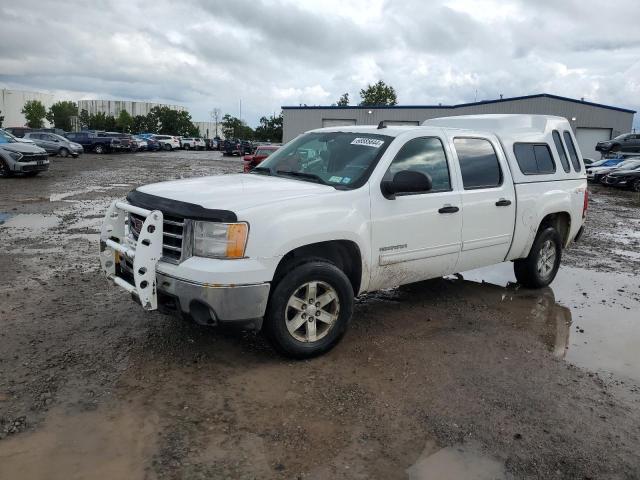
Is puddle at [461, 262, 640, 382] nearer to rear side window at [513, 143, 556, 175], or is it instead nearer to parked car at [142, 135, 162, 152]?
rear side window at [513, 143, 556, 175]

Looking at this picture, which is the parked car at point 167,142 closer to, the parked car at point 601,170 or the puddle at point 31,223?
the parked car at point 601,170

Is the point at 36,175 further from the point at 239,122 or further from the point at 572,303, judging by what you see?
the point at 239,122

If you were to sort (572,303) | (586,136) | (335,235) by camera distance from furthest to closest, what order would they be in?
(586,136) < (572,303) < (335,235)

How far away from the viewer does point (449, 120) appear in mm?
6703

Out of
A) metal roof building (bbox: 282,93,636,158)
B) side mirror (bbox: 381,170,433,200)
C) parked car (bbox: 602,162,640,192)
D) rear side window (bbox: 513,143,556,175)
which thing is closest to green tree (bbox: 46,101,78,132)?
metal roof building (bbox: 282,93,636,158)

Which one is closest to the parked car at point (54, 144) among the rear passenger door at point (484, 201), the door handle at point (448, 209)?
the rear passenger door at point (484, 201)

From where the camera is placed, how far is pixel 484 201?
5.43 m

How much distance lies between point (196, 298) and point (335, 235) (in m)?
1.17

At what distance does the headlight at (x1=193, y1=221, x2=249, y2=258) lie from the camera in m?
3.74

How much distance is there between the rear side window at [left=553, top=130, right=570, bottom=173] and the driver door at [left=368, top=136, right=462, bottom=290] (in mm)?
2147

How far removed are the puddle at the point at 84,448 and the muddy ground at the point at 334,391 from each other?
11 mm

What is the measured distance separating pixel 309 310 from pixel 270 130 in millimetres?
79582

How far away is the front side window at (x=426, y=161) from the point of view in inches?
191

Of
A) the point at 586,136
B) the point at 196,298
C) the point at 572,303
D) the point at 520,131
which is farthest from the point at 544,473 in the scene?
the point at 586,136
